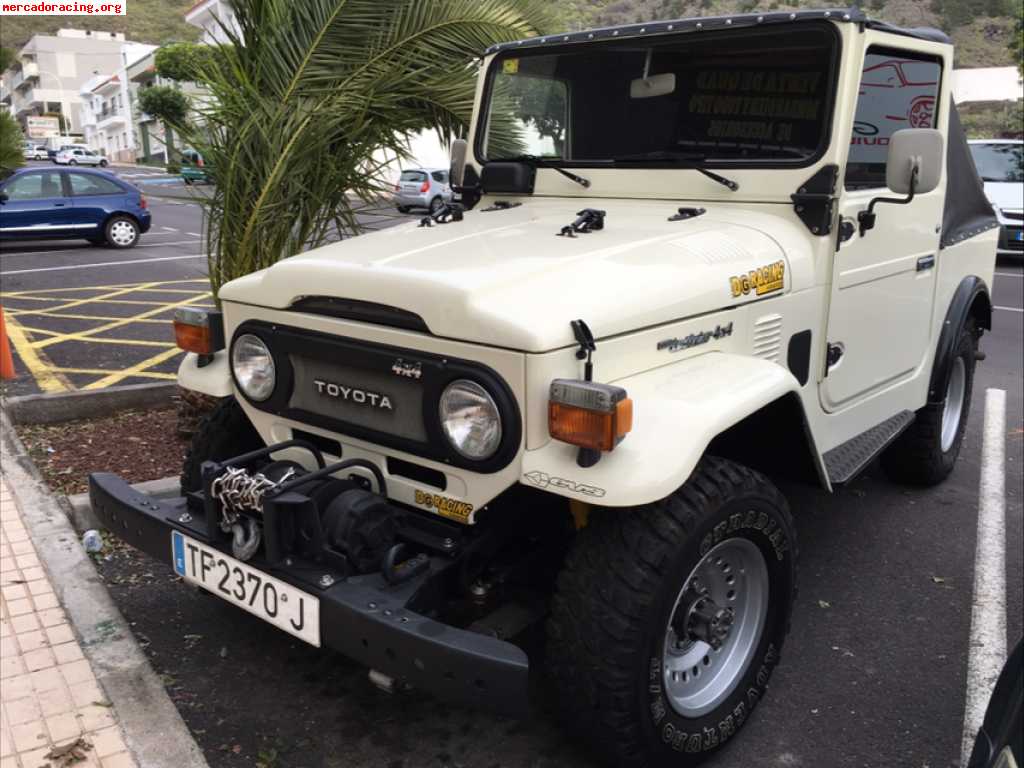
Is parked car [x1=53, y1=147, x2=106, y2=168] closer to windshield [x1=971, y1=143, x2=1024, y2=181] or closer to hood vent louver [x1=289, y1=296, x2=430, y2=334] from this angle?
windshield [x1=971, y1=143, x2=1024, y2=181]

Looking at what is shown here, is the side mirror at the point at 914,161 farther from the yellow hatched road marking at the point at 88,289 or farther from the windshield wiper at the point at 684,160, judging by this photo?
the yellow hatched road marking at the point at 88,289

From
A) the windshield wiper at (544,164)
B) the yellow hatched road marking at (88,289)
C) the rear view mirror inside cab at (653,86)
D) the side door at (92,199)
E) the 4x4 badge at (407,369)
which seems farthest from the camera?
the side door at (92,199)

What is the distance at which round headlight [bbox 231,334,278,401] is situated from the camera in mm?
2884

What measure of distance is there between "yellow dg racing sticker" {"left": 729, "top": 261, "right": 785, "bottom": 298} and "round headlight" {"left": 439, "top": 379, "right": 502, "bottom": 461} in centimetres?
97

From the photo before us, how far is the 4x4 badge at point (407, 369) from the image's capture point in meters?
2.45

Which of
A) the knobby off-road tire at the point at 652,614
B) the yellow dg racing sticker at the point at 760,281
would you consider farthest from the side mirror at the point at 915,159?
the knobby off-road tire at the point at 652,614

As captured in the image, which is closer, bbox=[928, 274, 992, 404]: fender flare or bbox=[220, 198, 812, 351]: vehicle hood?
bbox=[220, 198, 812, 351]: vehicle hood

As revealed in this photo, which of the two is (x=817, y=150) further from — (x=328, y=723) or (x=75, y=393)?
(x=75, y=393)

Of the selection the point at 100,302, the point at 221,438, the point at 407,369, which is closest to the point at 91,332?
the point at 100,302

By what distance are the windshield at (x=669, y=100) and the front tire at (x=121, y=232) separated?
14.1 m

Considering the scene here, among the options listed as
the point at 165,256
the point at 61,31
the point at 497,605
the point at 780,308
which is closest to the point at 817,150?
the point at 780,308

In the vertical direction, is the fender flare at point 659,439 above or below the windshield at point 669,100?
below

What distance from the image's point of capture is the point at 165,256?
620 inches

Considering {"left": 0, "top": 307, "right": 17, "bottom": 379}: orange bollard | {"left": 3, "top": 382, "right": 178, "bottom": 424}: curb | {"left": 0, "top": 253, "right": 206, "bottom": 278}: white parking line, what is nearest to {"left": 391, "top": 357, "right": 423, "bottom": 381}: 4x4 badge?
{"left": 3, "top": 382, "right": 178, "bottom": 424}: curb
